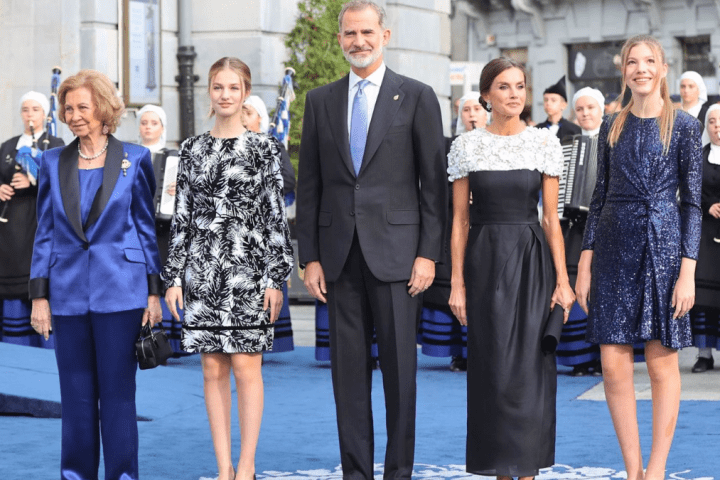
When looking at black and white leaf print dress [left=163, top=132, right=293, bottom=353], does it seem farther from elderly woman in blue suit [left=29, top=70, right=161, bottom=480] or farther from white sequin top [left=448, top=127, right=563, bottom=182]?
white sequin top [left=448, top=127, right=563, bottom=182]

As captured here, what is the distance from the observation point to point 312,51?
14.9m

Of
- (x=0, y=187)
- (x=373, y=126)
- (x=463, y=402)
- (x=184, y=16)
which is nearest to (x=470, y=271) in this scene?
(x=373, y=126)

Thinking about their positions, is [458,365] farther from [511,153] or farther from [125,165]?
[125,165]

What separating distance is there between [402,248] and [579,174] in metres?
3.63

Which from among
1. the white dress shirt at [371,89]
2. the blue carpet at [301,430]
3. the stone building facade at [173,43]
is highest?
the stone building facade at [173,43]

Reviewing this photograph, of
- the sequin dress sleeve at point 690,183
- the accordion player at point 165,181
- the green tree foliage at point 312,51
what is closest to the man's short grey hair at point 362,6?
the sequin dress sleeve at point 690,183

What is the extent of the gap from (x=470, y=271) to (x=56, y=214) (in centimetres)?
163

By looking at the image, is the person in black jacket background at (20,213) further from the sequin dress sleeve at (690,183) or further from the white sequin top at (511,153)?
the sequin dress sleeve at (690,183)

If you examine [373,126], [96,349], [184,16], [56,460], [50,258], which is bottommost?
[56,460]

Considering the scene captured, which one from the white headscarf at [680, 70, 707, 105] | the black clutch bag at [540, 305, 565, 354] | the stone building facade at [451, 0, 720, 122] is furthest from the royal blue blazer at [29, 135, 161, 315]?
the stone building facade at [451, 0, 720, 122]

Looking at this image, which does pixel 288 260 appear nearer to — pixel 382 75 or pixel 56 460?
pixel 382 75

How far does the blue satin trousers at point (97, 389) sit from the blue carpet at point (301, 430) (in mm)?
714

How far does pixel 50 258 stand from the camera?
558cm

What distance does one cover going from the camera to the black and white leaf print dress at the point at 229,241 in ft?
19.0
